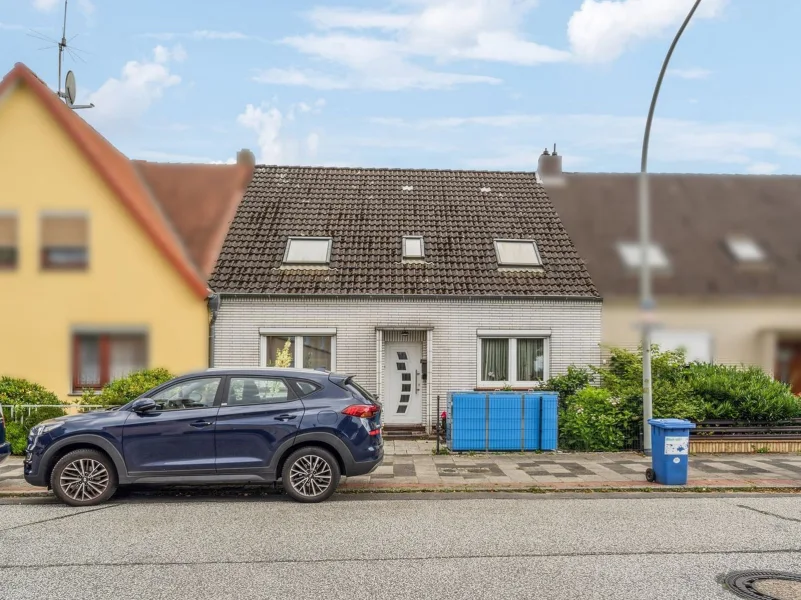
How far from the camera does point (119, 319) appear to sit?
15.5 m

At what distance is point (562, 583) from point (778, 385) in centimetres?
1004

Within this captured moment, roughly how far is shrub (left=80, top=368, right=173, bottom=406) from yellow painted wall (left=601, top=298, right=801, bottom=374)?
Result: 860 cm

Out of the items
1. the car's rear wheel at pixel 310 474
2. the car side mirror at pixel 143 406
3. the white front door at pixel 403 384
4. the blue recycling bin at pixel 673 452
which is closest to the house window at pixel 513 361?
the white front door at pixel 403 384

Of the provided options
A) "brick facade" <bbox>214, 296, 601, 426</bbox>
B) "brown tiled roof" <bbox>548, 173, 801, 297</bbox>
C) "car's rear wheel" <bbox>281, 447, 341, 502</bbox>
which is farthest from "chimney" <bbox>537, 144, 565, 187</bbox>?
"car's rear wheel" <bbox>281, 447, 341, 502</bbox>

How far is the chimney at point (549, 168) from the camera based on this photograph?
21062 millimetres

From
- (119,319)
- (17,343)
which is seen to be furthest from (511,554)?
(17,343)

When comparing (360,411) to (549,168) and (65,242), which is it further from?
(549,168)

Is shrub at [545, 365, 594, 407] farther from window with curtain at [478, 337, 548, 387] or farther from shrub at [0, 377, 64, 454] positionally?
shrub at [0, 377, 64, 454]

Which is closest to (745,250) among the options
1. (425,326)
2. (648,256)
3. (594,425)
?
(648,256)

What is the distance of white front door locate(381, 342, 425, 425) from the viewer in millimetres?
16578

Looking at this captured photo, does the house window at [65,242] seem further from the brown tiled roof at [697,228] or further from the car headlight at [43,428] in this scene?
the brown tiled roof at [697,228]

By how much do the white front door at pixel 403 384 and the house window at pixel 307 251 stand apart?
252cm

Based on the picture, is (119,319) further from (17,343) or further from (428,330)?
(428,330)

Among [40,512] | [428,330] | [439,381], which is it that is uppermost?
[428,330]
